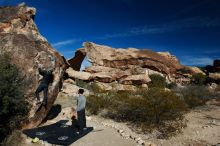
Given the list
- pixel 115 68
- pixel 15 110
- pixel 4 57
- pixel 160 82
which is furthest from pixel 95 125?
pixel 115 68

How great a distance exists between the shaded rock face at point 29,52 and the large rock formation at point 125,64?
2297cm

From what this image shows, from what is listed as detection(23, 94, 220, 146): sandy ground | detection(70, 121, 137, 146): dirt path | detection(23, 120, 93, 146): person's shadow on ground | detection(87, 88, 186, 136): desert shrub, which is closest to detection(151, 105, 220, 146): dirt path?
detection(23, 94, 220, 146): sandy ground

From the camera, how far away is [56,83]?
12.7 metres

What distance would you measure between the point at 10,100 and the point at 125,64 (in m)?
34.9

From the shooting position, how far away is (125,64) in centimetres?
4406

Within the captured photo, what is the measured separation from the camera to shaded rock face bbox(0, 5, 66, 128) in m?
11.5

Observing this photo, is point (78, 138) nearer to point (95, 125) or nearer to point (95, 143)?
point (95, 143)

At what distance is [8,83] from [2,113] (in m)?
0.99

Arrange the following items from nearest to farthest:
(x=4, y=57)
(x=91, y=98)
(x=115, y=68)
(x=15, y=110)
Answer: (x=15, y=110) → (x=4, y=57) → (x=91, y=98) → (x=115, y=68)

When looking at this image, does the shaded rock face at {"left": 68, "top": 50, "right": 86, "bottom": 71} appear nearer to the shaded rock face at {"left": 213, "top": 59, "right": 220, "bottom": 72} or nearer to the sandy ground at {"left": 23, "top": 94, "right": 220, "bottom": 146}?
the sandy ground at {"left": 23, "top": 94, "right": 220, "bottom": 146}

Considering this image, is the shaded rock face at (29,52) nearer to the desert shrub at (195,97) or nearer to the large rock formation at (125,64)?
the desert shrub at (195,97)

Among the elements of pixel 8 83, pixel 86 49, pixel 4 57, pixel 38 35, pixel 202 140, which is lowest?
pixel 202 140

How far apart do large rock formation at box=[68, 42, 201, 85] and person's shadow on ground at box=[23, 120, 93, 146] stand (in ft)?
81.7

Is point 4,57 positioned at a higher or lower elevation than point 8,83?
higher
